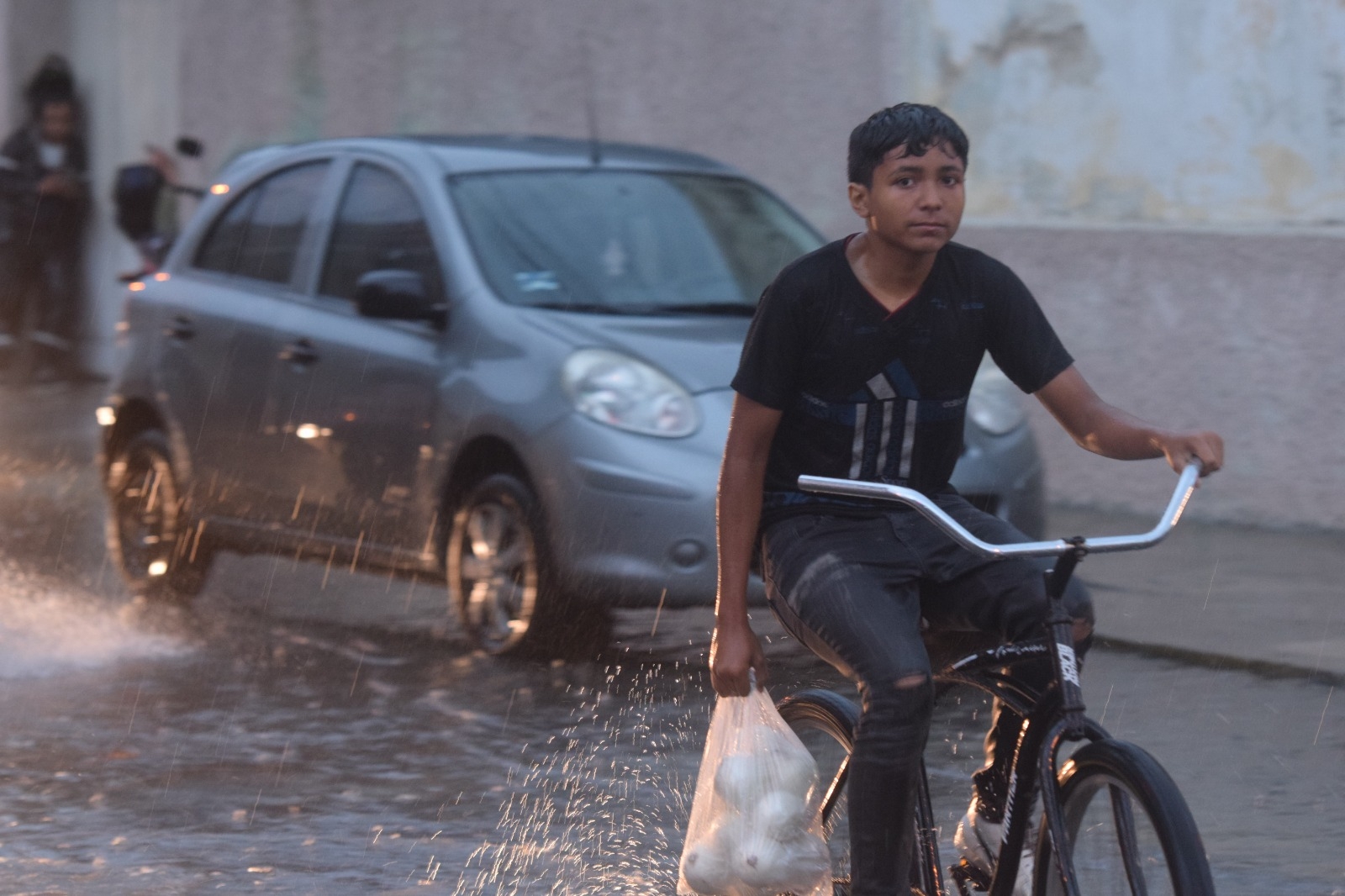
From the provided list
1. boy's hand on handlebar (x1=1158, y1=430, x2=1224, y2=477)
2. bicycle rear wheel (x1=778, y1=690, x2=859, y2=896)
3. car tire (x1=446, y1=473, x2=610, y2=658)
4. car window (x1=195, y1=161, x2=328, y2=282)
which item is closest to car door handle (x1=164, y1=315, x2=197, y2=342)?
car window (x1=195, y1=161, x2=328, y2=282)

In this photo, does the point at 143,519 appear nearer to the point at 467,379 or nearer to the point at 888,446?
the point at 467,379

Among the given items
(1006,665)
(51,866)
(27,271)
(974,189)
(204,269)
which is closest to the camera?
(1006,665)

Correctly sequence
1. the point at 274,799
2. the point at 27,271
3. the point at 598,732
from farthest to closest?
the point at 27,271 < the point at 598,732 < the point at 274,799

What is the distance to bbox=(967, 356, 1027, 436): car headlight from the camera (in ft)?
25.7

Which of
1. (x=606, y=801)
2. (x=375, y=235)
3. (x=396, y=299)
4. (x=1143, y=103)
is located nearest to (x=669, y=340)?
(x=396, y=299)

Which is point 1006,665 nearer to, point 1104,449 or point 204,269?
point 1104,449

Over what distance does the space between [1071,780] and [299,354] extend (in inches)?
203

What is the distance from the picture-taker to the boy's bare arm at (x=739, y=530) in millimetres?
3895

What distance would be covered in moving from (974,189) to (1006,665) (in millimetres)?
8487

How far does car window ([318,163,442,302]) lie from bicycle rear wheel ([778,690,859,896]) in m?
3.99

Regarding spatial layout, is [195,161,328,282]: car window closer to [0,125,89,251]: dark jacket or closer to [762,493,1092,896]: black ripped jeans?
[762,493,1092,896]: black ripped jeans

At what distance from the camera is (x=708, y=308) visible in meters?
8.02

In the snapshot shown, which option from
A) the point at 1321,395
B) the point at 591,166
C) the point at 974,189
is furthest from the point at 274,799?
the point at 974,189

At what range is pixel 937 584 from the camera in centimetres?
395
